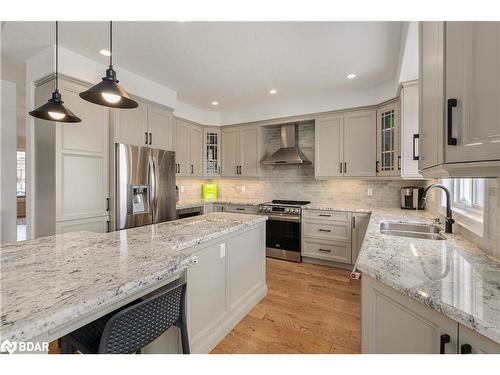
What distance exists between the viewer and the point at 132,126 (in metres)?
2.94

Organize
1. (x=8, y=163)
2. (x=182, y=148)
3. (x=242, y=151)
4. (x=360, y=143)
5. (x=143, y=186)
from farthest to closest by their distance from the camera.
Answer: (x=242, y=151)
(x=182, y=148)
(x=360, y=143)
(x=8, y=163)
(x=143, y=186)

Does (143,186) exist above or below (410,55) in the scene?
below

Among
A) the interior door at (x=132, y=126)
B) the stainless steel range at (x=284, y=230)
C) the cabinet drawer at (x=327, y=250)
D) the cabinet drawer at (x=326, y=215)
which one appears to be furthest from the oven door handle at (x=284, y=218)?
the interior door at (x=132, y=126)

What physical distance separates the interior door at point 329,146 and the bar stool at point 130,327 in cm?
312

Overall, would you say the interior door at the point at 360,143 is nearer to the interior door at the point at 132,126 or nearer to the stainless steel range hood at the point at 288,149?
the stainless steel range hood at the point at 288,149

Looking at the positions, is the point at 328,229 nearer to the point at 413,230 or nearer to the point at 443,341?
the point at 413,230

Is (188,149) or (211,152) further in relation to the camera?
(211,152)

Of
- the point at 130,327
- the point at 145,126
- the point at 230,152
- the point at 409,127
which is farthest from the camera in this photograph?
the point at 230,152

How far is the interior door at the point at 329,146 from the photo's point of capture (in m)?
3.60

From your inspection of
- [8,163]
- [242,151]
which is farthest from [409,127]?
[8,163]

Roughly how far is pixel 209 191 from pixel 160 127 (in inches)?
75.9

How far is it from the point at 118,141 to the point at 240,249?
196cm

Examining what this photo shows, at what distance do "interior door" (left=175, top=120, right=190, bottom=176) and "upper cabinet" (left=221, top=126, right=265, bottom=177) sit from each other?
2.56 feet
